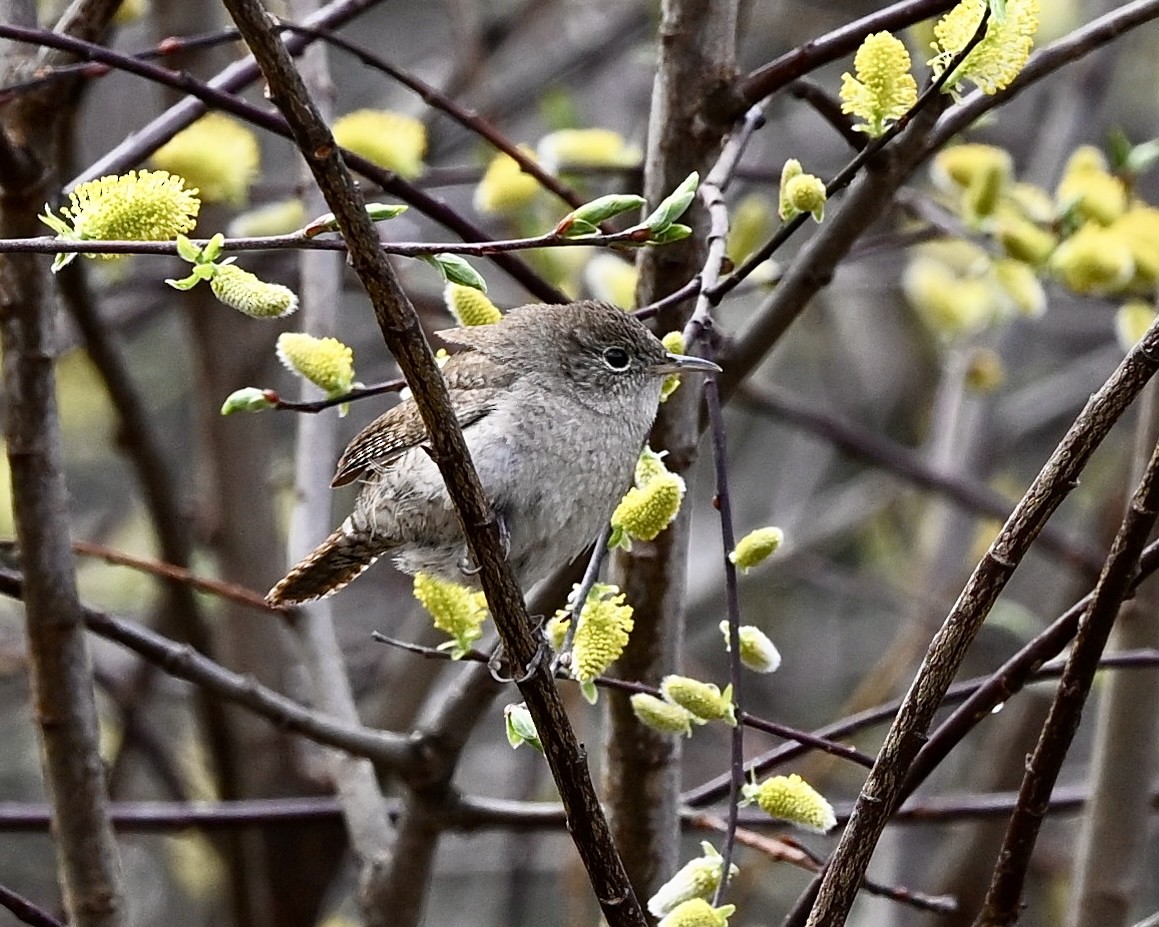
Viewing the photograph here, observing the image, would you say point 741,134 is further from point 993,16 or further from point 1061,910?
point 1061,910

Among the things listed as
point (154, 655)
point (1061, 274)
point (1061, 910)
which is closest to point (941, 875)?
point (1061, 910)

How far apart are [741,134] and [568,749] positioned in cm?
108

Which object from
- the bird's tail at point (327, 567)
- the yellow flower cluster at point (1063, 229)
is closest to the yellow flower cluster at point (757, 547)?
the bird's tail at point (327, 567)

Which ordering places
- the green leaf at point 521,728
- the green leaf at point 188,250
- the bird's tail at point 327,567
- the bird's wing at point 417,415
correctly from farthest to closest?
the bird's tail at point 327,567 → the bird's wing at point 417,415 → the green leaf at point 521,728 → the green leaf at point 188,250

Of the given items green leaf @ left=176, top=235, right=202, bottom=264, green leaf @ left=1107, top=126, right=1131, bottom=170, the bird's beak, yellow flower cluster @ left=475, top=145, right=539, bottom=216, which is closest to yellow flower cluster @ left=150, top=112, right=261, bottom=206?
yellow flower cluster @ left=475, top=145, right=539, bottom=216

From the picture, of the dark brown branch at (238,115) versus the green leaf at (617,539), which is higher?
the dark brown branch at (238,115)

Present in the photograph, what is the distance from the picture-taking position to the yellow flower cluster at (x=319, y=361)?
191 centimetres

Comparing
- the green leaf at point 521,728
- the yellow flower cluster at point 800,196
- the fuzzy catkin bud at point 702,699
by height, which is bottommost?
the green leaf at point 521,728

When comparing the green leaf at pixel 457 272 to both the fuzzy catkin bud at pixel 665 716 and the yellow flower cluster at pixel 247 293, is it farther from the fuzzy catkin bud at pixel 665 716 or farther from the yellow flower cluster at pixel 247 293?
the fuzzy catkin bud at pixel 665 716

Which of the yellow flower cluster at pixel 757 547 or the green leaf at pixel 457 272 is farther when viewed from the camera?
the yellow flower cluster at pixel 757 547

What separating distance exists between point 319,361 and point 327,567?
81 cm

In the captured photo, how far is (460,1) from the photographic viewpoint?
4770 mm

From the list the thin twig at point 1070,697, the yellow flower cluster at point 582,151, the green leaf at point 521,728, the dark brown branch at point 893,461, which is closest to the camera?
the thin twig at point 1070,697

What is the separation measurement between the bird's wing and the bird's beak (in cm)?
28
